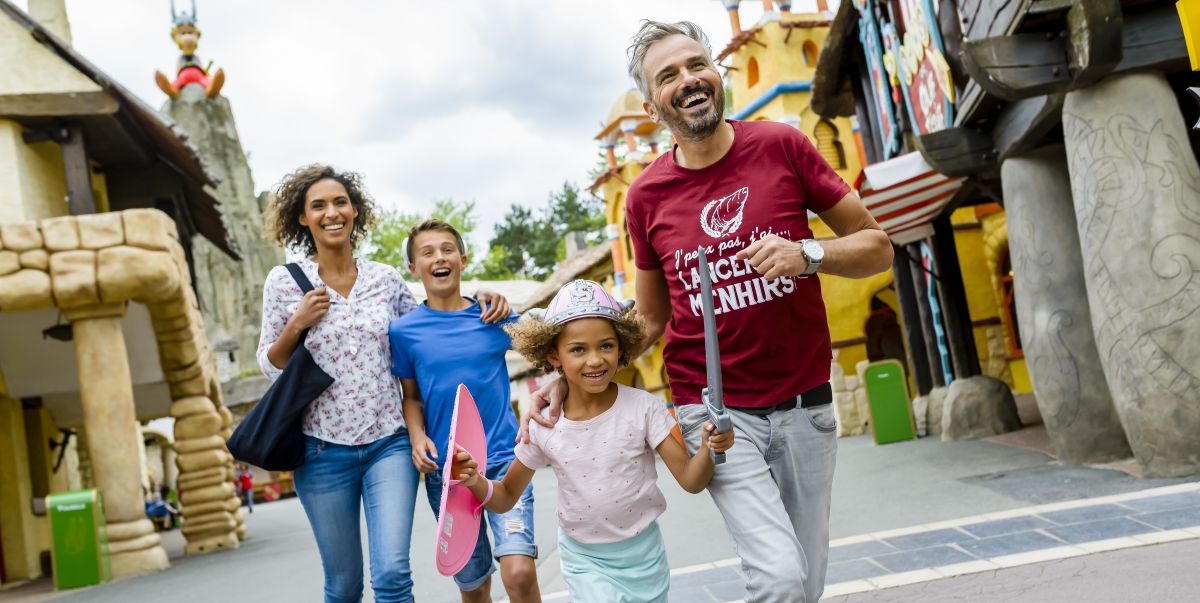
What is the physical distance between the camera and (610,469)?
9.87ft

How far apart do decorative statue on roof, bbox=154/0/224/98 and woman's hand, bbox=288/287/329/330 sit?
1359 inches

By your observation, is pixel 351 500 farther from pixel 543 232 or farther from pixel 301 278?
pixel 543 232

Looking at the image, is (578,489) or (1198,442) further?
(1198,442)

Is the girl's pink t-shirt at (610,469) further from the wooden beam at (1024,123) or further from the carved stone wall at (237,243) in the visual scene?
the carved stone wall at (237,243)

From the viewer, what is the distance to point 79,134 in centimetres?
1161

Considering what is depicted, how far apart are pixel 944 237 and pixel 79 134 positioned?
10.3 metres

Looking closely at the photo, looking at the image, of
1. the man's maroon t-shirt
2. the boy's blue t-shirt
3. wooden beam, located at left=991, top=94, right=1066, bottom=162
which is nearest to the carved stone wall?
wooden beam, located at left=991, top=94, right=1066, bottom=162

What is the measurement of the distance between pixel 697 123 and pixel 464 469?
1.20m

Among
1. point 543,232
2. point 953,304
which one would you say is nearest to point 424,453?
point 953,304

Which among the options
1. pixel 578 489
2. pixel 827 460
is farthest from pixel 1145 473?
pixel 578 489

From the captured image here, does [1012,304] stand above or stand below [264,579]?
above

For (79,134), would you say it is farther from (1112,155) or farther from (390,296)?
(1112,155)

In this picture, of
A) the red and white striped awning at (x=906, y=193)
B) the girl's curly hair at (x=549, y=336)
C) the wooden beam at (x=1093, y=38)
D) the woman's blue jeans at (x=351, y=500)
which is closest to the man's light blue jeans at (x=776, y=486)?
the girl's curly hair at (x=549, y=336)

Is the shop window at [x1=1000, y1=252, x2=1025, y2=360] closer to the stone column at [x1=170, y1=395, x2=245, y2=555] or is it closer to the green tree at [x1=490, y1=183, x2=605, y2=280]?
the stone column at [x1=170, y1=395, x2=245, y2=555]
